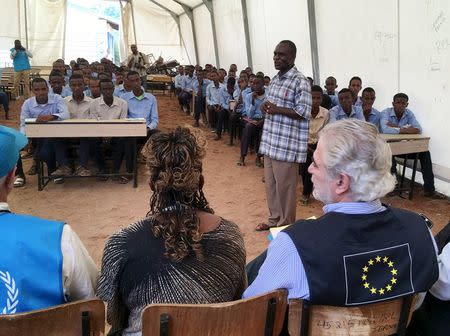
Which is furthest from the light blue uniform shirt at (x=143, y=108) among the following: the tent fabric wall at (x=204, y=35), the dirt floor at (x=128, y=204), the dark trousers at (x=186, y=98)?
the tent fabric wall at (x=204, y=35)

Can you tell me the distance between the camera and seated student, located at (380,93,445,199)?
15.8 feet

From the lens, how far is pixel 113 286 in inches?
53.7

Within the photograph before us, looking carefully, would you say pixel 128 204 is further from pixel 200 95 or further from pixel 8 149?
pixel 200 95

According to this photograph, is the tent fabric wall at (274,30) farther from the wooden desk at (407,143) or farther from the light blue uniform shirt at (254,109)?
the wooden desk at (407,143)

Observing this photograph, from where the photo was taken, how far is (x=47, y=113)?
5258mm

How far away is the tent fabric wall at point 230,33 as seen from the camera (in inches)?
452

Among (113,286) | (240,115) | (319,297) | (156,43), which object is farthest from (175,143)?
(156,43)

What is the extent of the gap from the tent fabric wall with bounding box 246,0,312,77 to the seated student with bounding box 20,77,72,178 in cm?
483

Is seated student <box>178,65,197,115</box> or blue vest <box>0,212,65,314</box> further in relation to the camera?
seated student <box>178,65,197,115</box>

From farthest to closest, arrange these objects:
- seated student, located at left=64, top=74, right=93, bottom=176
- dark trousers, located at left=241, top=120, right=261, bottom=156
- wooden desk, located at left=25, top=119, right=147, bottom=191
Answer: dark trousers, located at left=241, top=120, right=261, bottom=156 < seated student, located at left=64, top=74, right=93, bottom=176 < wooden desk, located at left=25, top=119, right=147, bottom=191

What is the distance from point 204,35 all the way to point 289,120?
1271cm

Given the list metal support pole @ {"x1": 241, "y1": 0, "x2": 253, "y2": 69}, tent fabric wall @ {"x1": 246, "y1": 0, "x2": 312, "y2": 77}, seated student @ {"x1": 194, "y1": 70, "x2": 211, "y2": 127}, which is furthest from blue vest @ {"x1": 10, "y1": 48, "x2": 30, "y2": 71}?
tent fabric wall @ {"x1": 246, "y1": 0, "x2": 312, "y2": 77}

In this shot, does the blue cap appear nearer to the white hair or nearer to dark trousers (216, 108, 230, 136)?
the white hair

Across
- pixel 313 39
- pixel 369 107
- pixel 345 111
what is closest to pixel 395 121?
pixel 369 107
